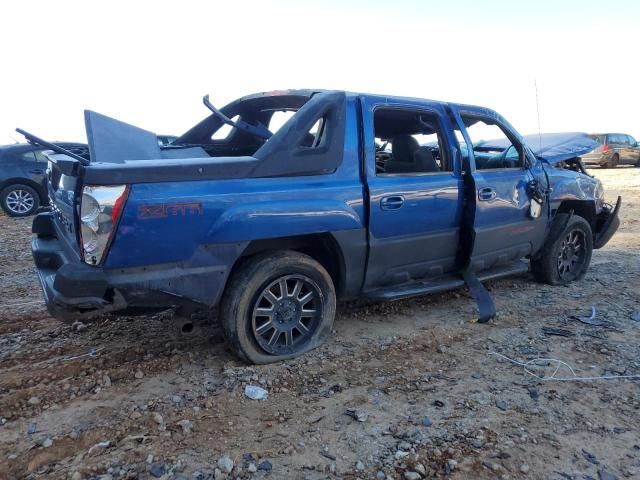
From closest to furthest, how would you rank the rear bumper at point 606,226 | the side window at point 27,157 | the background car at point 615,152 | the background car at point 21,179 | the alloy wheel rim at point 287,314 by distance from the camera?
the alloy wheel rim at point 287,314 → the rear bumper at point 606,226 → the background car at point 21,179 → the side window at point 27,157 → the background car at point 615,152

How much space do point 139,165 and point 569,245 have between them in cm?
465

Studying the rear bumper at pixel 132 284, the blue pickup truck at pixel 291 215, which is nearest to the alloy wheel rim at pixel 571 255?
the blue pickup truck at pixel 291 215

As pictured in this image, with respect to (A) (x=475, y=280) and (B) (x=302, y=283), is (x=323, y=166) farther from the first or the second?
(A) (x=475, y=280)

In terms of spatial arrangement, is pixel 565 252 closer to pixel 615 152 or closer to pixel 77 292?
pixel 77 292

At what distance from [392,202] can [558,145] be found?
9.74 feet

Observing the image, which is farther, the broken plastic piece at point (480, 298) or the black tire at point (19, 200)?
the black tire at point (19, 200)

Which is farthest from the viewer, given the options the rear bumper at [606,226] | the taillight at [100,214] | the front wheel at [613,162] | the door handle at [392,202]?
the front wheel at [613,162]

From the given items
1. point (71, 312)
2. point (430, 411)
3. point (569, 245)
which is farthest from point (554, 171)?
point (71, 312)

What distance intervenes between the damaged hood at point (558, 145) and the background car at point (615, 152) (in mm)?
16342

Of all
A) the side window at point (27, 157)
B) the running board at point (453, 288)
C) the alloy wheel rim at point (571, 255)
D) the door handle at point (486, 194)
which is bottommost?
the alloy wheel rim at point (571, 255)

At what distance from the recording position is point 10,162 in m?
10.2

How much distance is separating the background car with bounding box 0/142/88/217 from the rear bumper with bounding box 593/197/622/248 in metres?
9.96

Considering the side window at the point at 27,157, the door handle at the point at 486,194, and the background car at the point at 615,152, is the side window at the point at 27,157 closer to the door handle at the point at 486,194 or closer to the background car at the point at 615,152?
the door handle at the point at 486,194

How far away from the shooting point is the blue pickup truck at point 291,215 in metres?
2.85
